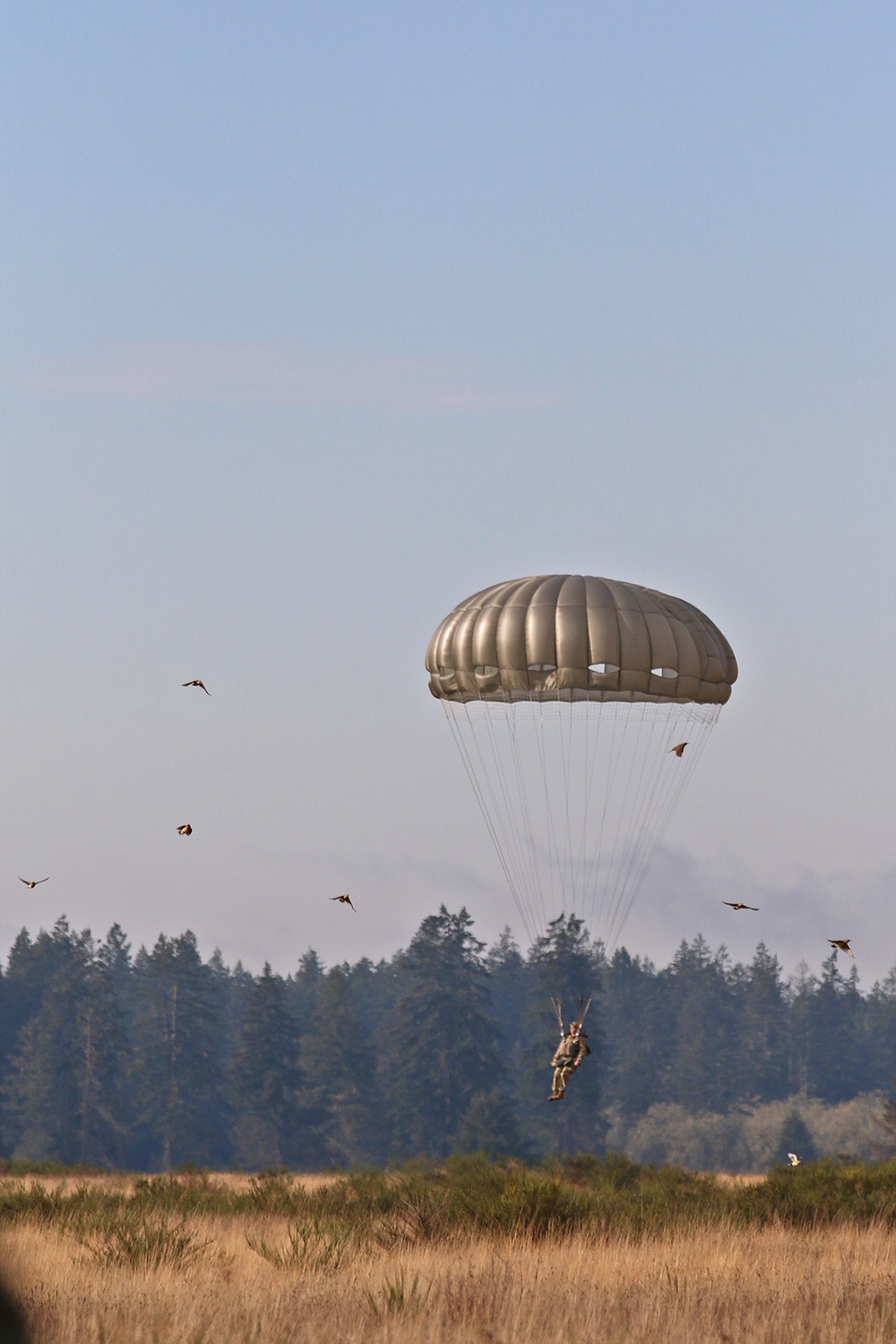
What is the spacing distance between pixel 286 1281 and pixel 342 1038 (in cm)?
8640

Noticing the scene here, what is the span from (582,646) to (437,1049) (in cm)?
7400

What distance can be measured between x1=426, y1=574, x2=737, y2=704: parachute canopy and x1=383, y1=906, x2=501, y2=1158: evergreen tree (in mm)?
69145

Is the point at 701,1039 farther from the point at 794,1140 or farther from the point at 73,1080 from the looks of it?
the point at 73,1080

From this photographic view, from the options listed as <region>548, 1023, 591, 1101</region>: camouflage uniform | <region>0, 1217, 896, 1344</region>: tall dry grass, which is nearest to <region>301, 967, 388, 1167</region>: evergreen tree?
<region>548, 1023, 591, 1101</region>: camouflage uniform

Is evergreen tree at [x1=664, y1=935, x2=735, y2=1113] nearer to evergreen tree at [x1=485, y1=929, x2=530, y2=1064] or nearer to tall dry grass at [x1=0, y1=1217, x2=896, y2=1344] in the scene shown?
evergreen tree at [x1=485, y1=929, x2=530, y2=1064]

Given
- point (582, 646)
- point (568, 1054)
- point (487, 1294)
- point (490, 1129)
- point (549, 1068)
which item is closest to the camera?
point (487, 1294)

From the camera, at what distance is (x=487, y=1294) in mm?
14672

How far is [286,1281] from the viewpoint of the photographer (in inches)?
615

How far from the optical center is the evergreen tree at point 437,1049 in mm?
96438

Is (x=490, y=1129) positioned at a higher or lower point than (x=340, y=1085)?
lower

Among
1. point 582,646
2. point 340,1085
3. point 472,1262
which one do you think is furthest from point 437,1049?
point 472,1262

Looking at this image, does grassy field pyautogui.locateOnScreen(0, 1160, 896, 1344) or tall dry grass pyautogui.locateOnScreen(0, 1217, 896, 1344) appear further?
grassy field pyautogui.locateOnScreen(0, 1160, 896, 1344)

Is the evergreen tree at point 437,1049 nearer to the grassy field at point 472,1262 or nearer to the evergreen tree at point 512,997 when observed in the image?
the evergreen tree at point 512,997

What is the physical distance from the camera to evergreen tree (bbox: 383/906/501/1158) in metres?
96.4
